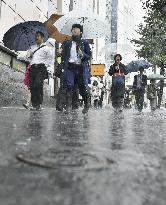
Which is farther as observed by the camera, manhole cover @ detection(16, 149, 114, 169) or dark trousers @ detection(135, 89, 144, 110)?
dark trousers @ detection(135, 89, 144, 110)

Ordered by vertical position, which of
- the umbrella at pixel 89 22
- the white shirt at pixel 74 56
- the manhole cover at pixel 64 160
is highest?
the umbrella at pixel 89 22

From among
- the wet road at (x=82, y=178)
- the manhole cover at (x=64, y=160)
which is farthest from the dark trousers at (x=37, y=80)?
the manhole cover at (x=64, y=160)

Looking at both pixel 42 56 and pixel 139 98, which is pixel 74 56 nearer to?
pixel 42 56

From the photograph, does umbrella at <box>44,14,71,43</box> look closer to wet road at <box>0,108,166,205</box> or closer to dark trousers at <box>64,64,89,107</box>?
dark trousers at <box>64,64,89,107</box>

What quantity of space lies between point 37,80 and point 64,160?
8037 mm

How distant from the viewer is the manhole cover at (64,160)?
1699mm

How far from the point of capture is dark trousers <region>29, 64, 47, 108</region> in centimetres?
977

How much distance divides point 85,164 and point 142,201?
0.55m

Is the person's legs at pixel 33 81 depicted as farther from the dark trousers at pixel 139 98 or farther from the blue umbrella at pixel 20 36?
the dark trousers at pixel 139 98

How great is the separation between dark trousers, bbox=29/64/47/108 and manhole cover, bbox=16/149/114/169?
7.73 meters

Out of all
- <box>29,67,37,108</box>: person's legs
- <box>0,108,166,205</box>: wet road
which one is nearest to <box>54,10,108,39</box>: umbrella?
<box>29,67,37,108</box>: person's legs

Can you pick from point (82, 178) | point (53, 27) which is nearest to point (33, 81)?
point (53, 27)

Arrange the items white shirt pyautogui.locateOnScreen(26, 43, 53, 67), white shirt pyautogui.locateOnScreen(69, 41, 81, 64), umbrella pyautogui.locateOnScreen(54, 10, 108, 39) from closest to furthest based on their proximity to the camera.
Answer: white shirt pyautogui.locateOnScreen(69, 41, 81, 64) < white shirt pyautogui.locateOnScreen(26, 43, 53, 67) < umbrella pyautogui.locateOnScreen(54, 10, 108, 39)

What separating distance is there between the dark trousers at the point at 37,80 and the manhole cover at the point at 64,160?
25.4ft
